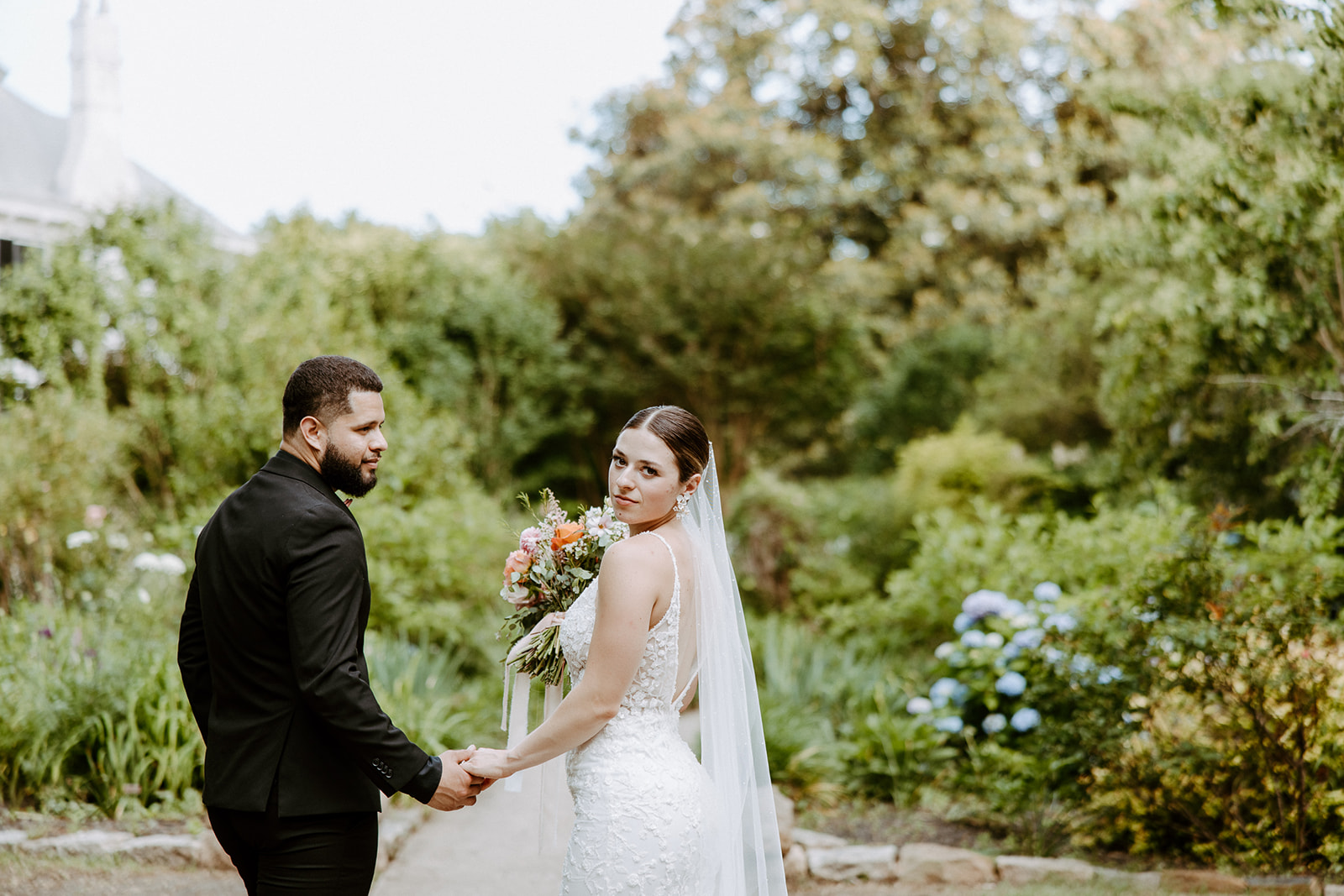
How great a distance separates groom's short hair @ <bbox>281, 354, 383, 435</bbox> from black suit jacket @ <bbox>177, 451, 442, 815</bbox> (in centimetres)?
13

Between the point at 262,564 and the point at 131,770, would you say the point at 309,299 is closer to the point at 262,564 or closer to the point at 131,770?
the point at 131,770

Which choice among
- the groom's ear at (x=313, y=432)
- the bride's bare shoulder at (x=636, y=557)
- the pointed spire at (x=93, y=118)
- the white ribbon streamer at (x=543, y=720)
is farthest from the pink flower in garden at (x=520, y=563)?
the pointed spire at (x=93, y=118)

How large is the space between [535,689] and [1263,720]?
3.40m

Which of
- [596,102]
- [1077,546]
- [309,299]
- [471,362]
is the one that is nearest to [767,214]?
[596,102]

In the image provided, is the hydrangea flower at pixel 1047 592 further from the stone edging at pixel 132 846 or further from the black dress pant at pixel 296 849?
the black dress pant at pixel 296 849

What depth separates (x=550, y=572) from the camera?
3.07m

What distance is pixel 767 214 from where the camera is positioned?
1895 centimetres

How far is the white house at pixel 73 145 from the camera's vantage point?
13641mm

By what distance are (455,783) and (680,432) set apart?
1.11 meters

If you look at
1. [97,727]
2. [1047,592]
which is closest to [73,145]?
[97,727]

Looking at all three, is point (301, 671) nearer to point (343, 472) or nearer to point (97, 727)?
point (343, 472)

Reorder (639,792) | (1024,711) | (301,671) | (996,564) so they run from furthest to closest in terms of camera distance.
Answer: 1. (996,564)
2. (1024,711)
3. (639,792)
4. (301,671)

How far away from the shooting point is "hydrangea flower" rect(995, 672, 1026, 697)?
19.4 feet

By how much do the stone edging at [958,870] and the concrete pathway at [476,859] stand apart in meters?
1.27
